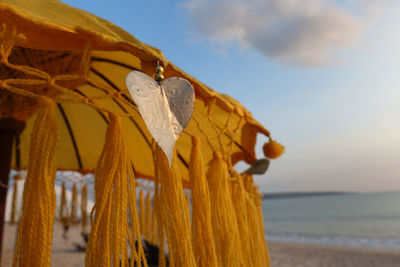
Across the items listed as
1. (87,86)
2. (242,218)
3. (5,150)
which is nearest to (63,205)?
(5,150)

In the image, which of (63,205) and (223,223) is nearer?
(223,223)

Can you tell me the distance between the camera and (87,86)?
1.42 m

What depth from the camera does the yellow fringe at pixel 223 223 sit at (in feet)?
2.26

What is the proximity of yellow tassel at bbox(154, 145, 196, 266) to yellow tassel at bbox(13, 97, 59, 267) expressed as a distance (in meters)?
0.21

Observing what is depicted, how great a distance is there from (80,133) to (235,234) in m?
1.47

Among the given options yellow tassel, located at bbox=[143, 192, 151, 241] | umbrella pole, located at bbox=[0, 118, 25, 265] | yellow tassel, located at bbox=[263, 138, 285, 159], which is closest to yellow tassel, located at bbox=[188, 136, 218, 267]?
yellow tassel, located at bbox=[263, 138, 285, 159]

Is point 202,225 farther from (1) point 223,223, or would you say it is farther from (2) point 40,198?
(2) point 40,198

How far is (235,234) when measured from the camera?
73 cm

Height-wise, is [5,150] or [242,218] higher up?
[5,150]

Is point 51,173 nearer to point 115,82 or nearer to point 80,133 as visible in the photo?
point 115,82

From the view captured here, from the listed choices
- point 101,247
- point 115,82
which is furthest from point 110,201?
point 115,82

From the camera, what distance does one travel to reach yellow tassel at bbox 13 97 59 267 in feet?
1.49

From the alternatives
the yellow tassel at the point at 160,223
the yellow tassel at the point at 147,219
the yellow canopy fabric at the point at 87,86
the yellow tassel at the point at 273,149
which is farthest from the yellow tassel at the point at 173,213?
the yellow tassel at the point at 147,219

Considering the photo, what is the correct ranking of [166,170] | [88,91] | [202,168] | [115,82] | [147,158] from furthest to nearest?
[147,158], [88,91], [115,82], [202,168], [166,170]
